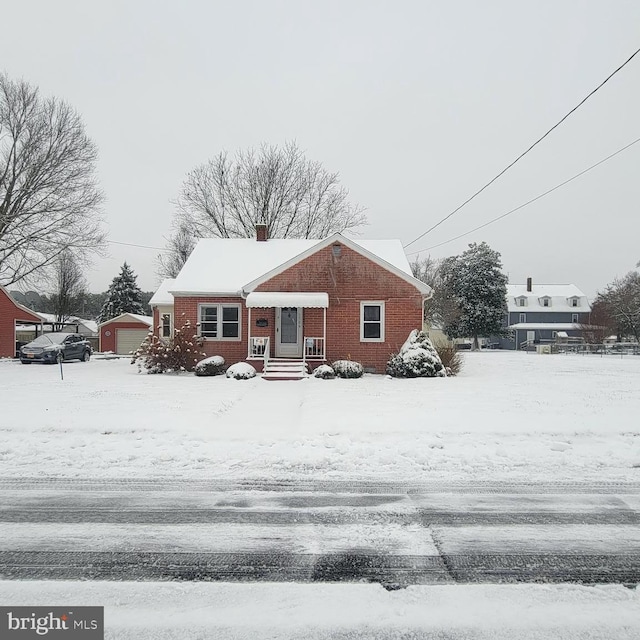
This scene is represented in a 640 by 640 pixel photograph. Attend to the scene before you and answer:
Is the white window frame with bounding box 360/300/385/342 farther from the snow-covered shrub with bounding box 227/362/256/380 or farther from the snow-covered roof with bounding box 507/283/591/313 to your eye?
the snow-covered roof with bounding box 507/283/591/313

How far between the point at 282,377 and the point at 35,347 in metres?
16.4

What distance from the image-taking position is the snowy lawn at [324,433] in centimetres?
651

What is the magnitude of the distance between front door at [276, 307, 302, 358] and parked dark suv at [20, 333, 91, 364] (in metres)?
11.4

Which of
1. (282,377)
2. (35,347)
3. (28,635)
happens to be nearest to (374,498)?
(28,635)

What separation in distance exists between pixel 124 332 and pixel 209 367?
27.0m

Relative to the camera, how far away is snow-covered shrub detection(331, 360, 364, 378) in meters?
17.2

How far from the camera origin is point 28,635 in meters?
2.91

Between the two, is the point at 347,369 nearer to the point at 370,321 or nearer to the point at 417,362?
the point at 417,362

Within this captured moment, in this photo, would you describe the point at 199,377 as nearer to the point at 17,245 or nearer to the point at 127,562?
the point at 127,562

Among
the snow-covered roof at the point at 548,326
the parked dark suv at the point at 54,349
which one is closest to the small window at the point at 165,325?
the parked dark suv at the point at 54,349

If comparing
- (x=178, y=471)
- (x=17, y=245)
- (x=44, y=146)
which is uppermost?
(x=44, y=146)

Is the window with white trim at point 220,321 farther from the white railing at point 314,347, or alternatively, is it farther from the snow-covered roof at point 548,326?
the snow-covered roof at point 548,326

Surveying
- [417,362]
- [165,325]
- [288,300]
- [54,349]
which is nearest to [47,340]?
[54,349]

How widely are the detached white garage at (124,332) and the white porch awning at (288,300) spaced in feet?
84.6
